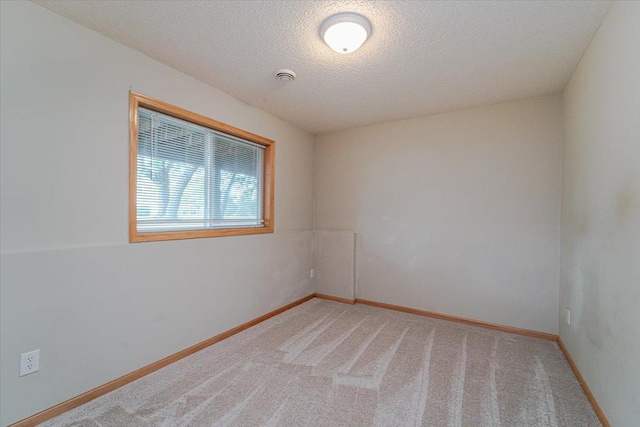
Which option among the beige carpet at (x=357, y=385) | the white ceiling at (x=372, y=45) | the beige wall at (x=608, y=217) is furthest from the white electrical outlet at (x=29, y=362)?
the beige wall at (x=608, y=217)

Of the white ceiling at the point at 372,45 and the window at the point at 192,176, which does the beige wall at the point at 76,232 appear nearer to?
the window at the point at 192,176

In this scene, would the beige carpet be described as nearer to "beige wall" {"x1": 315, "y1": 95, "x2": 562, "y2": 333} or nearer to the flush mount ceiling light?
"beige wall" {"x1": 315, "y1": 95, "x2": 562, "y2": 333}

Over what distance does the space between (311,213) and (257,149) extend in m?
1.29

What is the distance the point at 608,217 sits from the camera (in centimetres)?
167

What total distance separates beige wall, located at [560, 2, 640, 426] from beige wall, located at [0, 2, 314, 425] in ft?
9.36

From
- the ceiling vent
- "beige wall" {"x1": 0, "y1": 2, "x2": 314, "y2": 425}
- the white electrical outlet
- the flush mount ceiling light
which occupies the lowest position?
the white electrical outlet

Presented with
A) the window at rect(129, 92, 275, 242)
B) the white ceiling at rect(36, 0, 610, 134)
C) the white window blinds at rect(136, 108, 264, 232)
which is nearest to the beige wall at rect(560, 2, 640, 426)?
the white ceiling at rect(36, 0, 610, 134)

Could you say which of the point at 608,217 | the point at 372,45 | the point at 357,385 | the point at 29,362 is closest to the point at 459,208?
the point at 608,217

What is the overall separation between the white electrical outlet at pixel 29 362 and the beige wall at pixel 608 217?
309 centimetres

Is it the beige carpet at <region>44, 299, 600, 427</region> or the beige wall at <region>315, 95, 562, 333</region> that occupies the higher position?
the beige wall at <region>315, 95, 562, 333</region>

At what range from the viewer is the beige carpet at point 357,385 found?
169 cm

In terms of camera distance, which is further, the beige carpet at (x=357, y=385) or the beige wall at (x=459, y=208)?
the beige wall at (x=459, y=208)

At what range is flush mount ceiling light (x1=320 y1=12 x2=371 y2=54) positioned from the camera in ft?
5.58

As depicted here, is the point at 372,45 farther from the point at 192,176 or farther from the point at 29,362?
the point at 29,362
